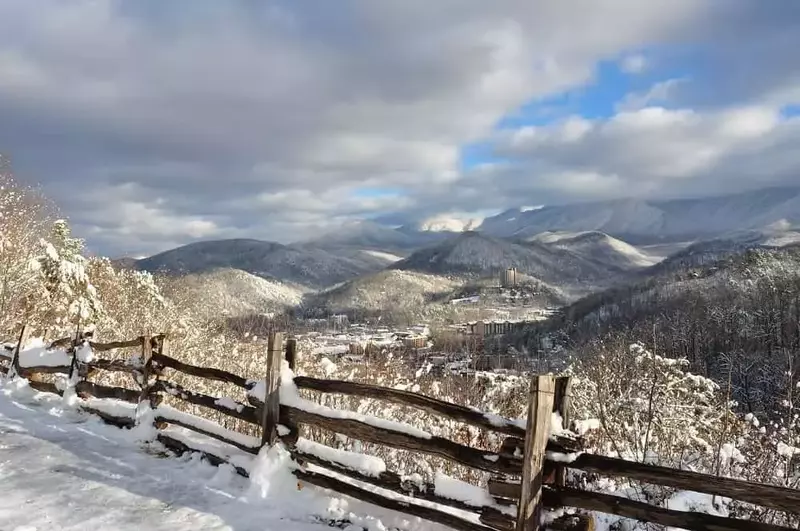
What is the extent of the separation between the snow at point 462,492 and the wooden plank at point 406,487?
3cm

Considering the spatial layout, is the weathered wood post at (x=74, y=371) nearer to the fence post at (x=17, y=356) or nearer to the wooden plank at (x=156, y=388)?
the wooden plank at (x=156, y=388)

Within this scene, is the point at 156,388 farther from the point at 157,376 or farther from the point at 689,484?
the point at 689,484

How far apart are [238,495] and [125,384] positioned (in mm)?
12082

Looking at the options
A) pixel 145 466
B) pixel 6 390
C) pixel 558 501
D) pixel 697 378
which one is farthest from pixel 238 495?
pixel 697 378

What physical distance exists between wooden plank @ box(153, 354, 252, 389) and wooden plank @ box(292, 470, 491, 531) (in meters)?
1.55

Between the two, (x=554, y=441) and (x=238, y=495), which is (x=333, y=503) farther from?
(x=554, y=441)

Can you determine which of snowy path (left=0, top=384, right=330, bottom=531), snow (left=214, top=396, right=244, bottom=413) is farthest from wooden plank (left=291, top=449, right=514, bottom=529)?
snow (left=214, top=396, right=244, bottom=413)

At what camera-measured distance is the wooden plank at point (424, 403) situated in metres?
5.03

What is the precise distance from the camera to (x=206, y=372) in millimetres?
7695

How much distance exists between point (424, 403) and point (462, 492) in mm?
867

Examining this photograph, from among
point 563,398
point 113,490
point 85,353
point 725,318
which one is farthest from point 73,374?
point 725,318

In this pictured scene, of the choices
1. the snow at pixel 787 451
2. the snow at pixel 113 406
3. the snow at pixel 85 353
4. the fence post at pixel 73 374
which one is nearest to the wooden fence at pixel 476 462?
the snow at pixel 113 406

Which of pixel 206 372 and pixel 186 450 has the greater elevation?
pixel 206 372

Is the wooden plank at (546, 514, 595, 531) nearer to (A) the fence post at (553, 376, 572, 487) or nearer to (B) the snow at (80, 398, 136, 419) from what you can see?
(A) the fence post at (553, 376, 572, 487)
